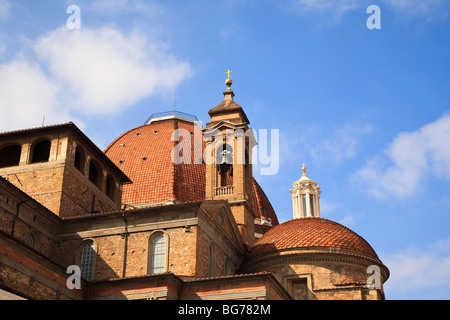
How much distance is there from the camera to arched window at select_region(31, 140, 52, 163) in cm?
3048

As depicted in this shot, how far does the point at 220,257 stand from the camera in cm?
2905

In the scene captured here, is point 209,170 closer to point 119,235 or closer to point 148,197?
point 148,197

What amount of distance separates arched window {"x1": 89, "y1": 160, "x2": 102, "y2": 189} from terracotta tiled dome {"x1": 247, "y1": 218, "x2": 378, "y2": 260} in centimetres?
852

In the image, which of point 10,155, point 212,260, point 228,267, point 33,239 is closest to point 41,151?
point 10,155

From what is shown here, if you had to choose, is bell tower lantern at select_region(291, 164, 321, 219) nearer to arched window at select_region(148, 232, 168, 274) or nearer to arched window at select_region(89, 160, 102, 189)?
arched window at select_region(89, 160, 102, 189)

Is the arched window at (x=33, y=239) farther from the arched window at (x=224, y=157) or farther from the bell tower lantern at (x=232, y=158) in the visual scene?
the arched window at (x=224, y=157)

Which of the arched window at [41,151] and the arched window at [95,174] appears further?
A: the arched window at [95,174]

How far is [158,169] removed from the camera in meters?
43.2

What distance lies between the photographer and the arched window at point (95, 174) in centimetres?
3245

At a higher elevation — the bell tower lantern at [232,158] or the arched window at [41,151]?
the bell tower lantern at [232,158]

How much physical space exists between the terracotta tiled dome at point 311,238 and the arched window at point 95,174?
8.52 meters

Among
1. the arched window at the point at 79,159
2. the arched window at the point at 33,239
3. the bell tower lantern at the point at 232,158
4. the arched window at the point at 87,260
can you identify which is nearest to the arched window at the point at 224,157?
the bell tower lantern at the point at 232,158

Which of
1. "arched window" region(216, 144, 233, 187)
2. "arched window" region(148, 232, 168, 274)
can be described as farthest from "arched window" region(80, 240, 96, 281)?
"arched window" region(216, 144, 233, 187)
